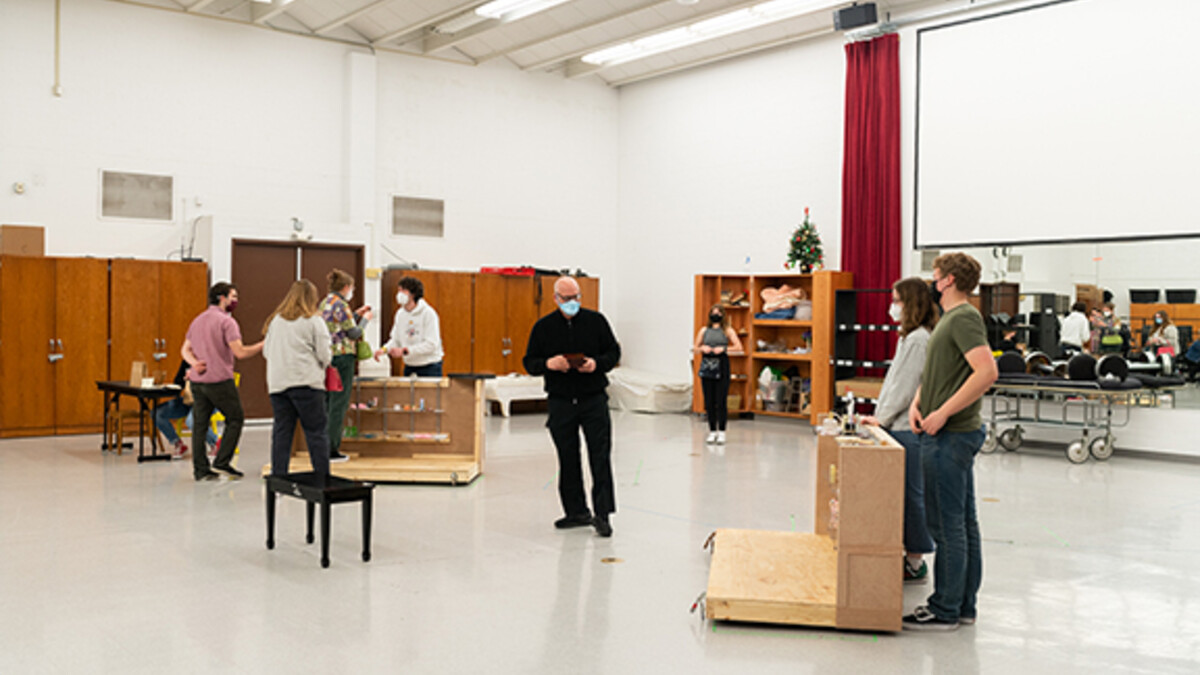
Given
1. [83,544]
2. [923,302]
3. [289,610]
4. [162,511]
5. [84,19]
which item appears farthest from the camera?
[84,19]

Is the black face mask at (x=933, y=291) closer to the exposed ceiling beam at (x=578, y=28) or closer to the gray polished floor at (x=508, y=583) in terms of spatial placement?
the gray polished floor at (x=508, y=583)

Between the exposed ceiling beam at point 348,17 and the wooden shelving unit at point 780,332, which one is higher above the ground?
the exposed ceiling beam at point 348,17

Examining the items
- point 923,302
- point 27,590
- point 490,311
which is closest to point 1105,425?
point 923,302

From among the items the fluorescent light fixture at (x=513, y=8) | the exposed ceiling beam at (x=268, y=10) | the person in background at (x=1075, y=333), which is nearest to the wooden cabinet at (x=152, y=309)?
the exposed ceiling beam at (x=268, y=10)

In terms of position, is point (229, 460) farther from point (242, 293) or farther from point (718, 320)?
point (718, 320)

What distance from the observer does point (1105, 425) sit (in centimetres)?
973

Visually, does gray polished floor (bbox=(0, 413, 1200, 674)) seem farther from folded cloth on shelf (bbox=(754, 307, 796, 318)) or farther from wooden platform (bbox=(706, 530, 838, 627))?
folded cloth on shelf (bbox=(754, 307, 796, 318))

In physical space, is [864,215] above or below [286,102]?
below

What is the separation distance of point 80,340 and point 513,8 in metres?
6.34

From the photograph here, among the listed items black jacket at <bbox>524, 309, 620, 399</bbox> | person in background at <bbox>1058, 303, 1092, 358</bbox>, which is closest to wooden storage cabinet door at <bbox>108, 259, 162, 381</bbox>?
black jacket at <bbox>524, 309, 620, 399</bbox>

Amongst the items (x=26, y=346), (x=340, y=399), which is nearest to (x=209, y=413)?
(x=340, y=399)

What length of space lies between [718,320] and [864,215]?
3131 millimetres

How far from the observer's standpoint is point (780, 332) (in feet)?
44.2

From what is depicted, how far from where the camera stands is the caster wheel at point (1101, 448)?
9617mm
